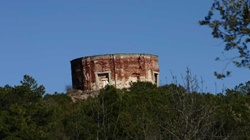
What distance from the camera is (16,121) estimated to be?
1242 inches

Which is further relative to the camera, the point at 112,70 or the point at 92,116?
the point at 112,70

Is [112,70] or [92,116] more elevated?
[112,70]

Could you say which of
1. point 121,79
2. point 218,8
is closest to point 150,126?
point 218,8

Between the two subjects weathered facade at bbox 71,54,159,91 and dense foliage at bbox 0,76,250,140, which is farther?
weathered facade at bbox 71,54,159,91

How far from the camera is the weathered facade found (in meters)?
50.5

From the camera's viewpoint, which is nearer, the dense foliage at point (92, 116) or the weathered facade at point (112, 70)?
the dense foliage at point (92, 116)

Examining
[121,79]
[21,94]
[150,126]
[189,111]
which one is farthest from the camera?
[121,79]

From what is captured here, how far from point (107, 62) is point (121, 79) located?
1.55 metres

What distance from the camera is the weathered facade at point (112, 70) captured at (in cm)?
5050

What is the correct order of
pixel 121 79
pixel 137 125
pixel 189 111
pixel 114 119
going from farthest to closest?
pixel 121 79, pixel 114 119, pixel 137 125, pixel 189 111

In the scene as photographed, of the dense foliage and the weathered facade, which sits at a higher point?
the weathered facade

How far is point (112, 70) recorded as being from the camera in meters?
50.6

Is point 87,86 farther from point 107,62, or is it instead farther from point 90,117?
point 90,117

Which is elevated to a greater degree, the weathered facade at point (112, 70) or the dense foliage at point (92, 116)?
the weathered facade at point (112, 70)
